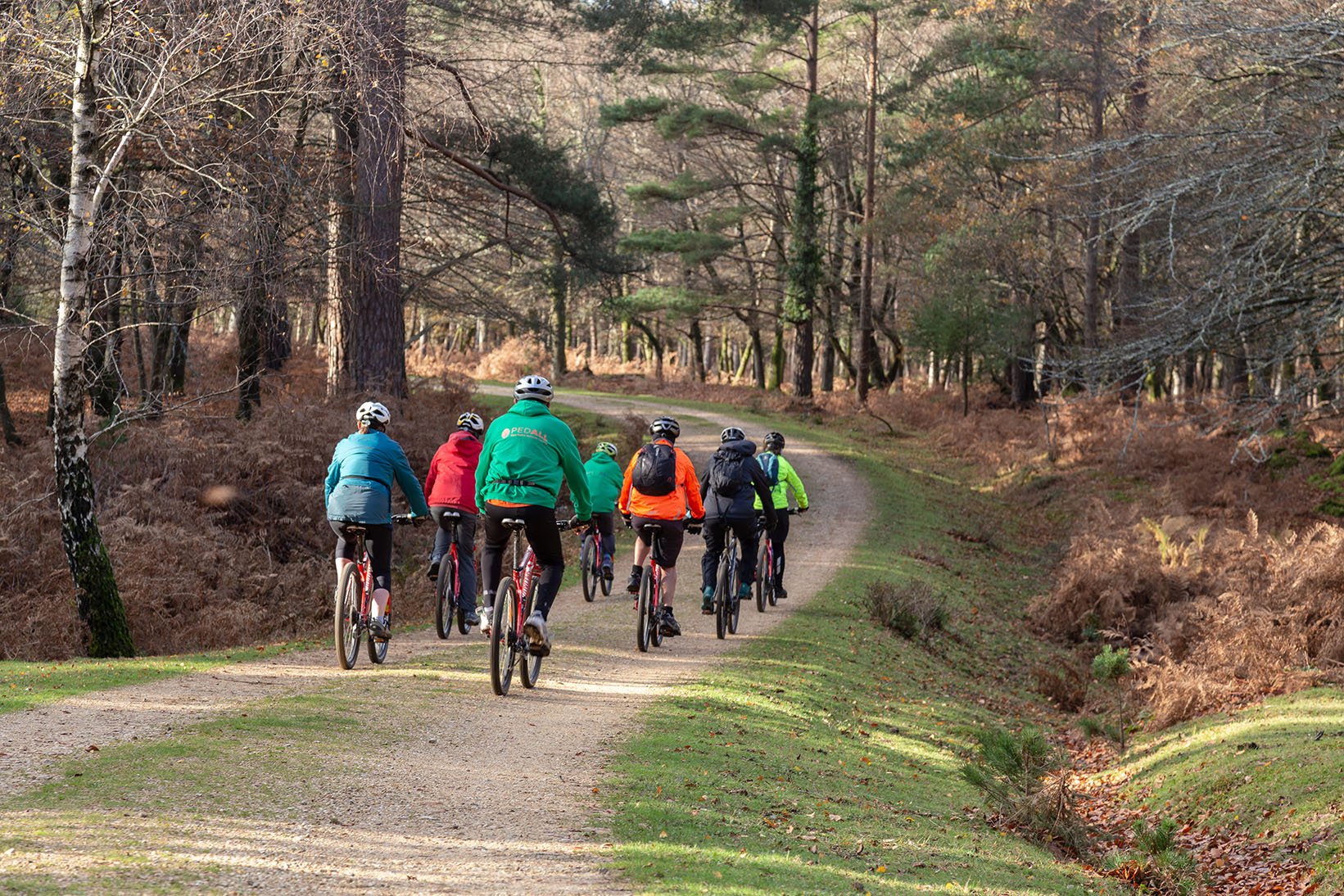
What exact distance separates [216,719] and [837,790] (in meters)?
4.15

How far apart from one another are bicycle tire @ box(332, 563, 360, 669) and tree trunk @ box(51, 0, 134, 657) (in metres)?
2.81

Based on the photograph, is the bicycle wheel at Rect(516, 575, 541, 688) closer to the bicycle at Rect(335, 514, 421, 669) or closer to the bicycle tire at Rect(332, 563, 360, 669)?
the bicycle at Rect(335, 514, 421, 669)

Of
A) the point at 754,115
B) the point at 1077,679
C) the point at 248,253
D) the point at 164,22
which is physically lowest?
the point at 1077,679

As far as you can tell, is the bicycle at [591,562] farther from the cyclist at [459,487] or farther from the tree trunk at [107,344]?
the tree trunk at [107,344]

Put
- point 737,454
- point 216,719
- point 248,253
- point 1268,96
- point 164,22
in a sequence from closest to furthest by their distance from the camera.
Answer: point 216,719 → point 164,22 → point 737,454 → point 248,253 → point 1268,96

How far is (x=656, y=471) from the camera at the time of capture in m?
11.1

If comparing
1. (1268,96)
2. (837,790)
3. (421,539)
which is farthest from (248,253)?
(1268,96)

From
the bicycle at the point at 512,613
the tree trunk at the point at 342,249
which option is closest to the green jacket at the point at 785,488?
the bicycle at the point at 512,613

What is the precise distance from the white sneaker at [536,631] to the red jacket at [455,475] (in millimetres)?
2536

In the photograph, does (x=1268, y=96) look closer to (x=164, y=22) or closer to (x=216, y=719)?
(x=164, y=22)

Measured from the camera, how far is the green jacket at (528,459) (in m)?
8.75

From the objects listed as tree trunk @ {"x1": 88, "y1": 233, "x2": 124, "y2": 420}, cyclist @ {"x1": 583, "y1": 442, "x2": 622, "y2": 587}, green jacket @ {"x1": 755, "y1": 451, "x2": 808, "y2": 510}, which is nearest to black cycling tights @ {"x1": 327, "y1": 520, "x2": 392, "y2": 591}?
tree trunk @ {"x1": 88, "y1": 233, "x2": 124, "y2": 420}

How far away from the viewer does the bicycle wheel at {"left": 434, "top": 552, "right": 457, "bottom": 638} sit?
1167 cm

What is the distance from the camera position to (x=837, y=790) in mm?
8047
